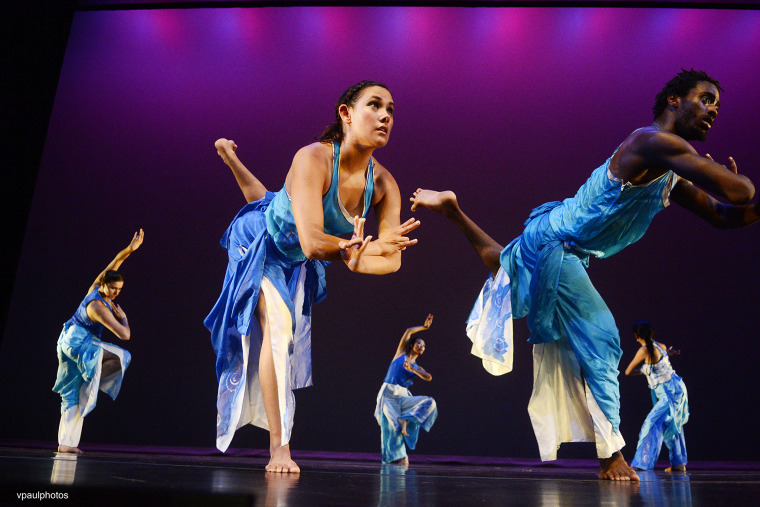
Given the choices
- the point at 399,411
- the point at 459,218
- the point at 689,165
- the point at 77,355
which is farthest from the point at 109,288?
Result: the point at 689,165

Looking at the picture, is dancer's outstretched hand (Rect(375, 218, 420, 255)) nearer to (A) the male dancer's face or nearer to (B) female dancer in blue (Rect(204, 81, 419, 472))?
(B) female dancer in blue (Rect(204, 81, 419, 472))

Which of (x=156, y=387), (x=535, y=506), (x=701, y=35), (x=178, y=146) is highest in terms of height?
(x=701, y=35)

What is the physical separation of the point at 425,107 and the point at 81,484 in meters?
5.28

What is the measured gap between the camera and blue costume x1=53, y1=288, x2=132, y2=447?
15.4ft

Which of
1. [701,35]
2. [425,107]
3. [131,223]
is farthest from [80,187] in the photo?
[701,35]

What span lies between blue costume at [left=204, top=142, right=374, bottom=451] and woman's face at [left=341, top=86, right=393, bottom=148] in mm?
116

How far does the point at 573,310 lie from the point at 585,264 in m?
0.24

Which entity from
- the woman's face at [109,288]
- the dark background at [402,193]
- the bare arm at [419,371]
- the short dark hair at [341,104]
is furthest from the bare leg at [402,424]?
the short dark hair at [341,104]

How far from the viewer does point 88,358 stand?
15.5 ft

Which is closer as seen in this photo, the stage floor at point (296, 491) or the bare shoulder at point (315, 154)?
the stage floor at point (296, 491)

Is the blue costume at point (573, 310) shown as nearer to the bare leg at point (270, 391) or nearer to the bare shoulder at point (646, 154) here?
the bare shoulder at point (646, 154)

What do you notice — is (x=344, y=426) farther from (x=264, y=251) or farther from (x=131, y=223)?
(x=264, y=251)

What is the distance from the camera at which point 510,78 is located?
247 inches

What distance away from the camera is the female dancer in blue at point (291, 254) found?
7.08 ft
